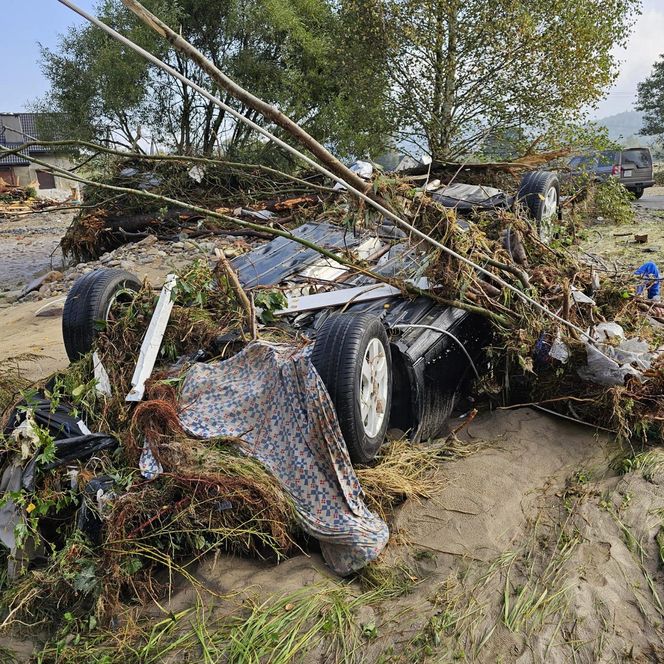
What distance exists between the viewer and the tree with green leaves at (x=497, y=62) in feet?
41.7

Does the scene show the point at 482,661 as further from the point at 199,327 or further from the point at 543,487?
the point at 199,327

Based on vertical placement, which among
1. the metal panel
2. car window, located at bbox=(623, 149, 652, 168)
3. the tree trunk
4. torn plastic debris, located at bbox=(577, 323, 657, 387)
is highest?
the tree trunk

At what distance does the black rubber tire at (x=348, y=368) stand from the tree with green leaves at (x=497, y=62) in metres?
11.1

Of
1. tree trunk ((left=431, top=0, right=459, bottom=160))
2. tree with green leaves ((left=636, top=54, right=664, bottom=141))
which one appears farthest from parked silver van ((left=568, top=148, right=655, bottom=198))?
tree with green leaves ((left=636, top=54, right=664, bottom=141))

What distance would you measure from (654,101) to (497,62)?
34.3 metres

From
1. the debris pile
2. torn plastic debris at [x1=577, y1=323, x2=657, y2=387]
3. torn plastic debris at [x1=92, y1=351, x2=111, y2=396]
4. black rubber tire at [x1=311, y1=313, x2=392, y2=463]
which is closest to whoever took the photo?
black rubber tire at [x1=311, y1=313, x2=392, y2=463]

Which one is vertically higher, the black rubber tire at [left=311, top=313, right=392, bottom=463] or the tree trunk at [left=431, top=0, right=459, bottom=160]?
the tree trunk at [left=431, top=0, right=459, bottom=160]

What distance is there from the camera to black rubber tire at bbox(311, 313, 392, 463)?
3328mm

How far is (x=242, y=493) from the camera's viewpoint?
3.04 metres

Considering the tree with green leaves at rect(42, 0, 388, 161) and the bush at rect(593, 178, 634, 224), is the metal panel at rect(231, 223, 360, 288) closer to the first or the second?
the bush at rect(593, 178, 634, 224)

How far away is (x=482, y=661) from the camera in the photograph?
2.51 meters

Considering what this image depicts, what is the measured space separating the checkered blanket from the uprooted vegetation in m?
0.11

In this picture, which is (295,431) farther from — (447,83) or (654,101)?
(654,101)

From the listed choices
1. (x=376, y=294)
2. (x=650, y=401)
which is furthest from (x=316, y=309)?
(x=650, y=401)
